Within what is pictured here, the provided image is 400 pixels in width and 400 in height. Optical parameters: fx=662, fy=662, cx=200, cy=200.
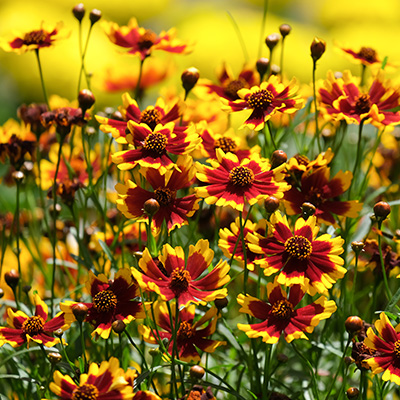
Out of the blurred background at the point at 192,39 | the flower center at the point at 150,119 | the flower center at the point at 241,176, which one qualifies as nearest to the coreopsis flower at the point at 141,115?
the flower center at the point at 150,119

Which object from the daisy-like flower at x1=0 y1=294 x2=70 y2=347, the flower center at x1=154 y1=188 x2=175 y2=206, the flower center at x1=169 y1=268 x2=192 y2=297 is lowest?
the daisy-like flower at x1=0 y1=294 x2=70 y2=347

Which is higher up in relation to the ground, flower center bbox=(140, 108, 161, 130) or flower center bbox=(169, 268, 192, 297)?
flower center bbox=(140, 108, 161, 130)

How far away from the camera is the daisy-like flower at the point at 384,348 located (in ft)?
2.17

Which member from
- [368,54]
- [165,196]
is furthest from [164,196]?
[368,54]

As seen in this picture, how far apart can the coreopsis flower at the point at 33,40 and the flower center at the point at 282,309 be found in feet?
1.76

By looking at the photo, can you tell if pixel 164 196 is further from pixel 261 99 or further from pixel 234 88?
pixel 234 88

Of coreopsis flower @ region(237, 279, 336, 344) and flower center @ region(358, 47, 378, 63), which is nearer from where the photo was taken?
coreopsis flower @ region(237, 279, 336, 344)

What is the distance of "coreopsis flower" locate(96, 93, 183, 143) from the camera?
32.0 inches

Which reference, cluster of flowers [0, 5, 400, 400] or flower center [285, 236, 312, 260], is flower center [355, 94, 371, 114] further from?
flower center [285, 236, 312, 260]

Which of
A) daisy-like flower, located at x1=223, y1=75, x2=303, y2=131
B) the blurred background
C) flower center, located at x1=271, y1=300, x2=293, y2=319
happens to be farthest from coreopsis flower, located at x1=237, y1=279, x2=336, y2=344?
Result: the blurred background

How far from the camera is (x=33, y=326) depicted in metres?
0.74

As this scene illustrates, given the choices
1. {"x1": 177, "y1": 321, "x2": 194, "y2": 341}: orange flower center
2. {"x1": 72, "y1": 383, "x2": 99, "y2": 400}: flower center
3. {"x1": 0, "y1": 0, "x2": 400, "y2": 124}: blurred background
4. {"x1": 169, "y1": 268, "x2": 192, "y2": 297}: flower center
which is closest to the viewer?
{"x1": 72, "y1": 383, "x2": 99, "y2": 400}: flower center

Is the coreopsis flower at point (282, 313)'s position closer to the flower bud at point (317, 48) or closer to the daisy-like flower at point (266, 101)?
the daisy-like flower at point (266, 101)

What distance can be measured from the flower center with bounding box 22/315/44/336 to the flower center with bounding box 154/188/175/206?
0.63ft
